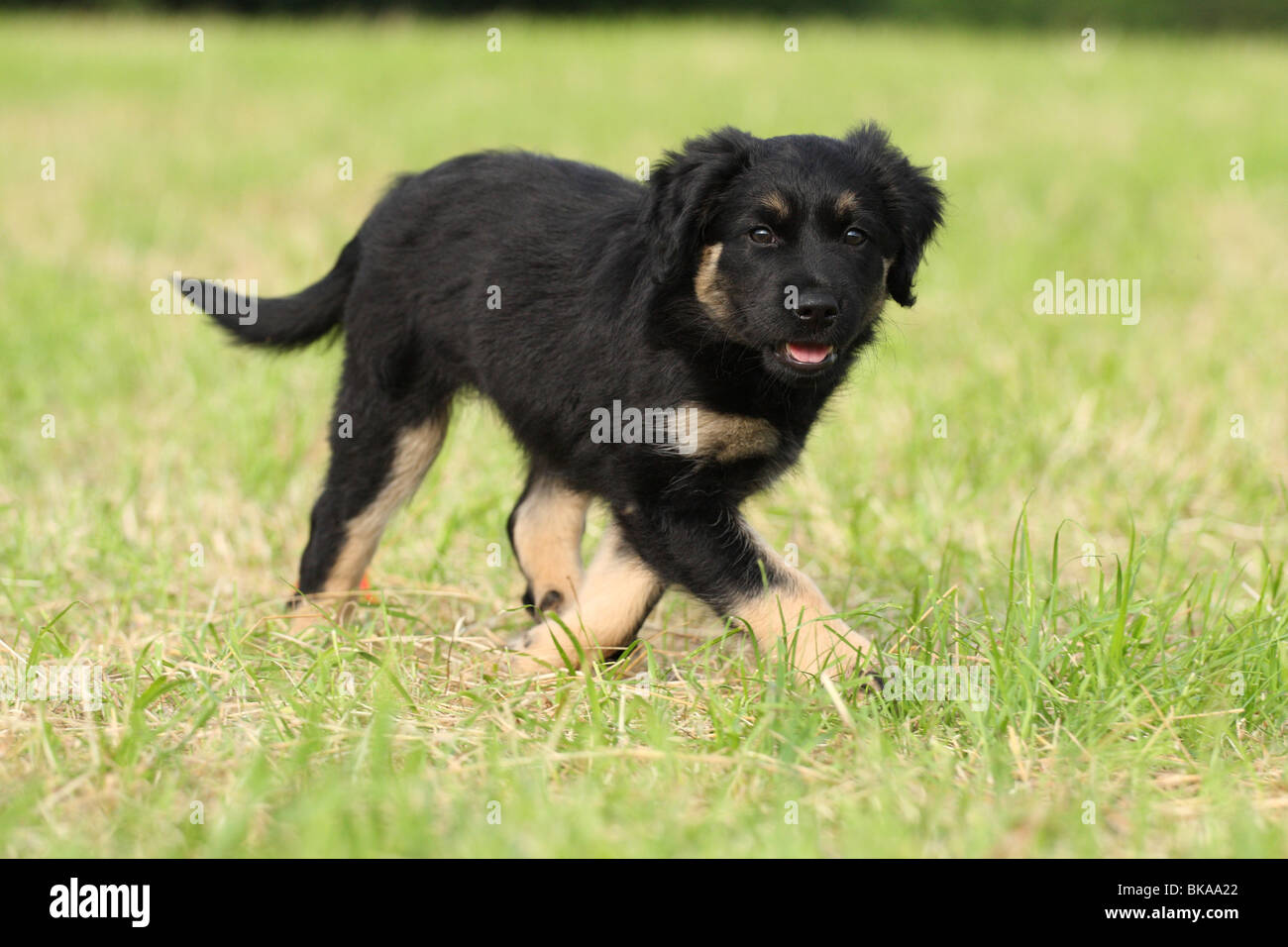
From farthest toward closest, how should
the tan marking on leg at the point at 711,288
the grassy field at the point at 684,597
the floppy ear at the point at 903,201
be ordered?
the floppy ear at the point at 903,201 → the tan marking on leg at the point at 711,288 → the grassy field at the point at 684,597

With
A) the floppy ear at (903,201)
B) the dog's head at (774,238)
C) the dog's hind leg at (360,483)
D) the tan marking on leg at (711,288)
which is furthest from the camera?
the dog's hind leg at (360,483)

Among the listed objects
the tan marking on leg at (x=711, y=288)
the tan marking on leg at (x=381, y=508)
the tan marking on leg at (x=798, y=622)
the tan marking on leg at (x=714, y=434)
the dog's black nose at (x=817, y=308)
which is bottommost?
the tan marking on leg at (x=798, y=622)

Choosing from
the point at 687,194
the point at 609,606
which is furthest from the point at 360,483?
the point at 687,194

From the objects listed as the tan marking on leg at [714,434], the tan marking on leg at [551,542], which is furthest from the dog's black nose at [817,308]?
the tan marking on leg at [551,542]

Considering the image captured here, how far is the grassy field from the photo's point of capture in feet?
10.1

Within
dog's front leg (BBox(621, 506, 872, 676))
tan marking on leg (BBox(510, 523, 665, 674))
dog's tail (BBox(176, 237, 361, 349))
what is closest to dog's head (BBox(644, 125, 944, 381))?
dog's front leg (BBox(621, 506, 872, 676))

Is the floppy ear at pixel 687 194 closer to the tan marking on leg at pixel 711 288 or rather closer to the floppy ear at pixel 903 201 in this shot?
the tan marking on leg at pixel 711 288

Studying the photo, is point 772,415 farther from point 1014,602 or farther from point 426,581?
point 426,581

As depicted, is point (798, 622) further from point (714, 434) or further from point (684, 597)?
point (684, 597)

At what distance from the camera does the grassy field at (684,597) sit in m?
3.07

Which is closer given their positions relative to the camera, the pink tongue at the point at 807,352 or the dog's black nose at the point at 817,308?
the dog's black nose at the point at 817,308

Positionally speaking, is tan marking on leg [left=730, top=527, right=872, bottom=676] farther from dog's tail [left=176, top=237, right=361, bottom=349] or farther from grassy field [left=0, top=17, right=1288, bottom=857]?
dog's tail [left=176, top=237, right=361, bottom=349]

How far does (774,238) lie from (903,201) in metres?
0.46

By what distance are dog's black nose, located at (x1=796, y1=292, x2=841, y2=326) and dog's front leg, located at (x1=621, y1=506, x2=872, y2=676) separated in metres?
0.60
